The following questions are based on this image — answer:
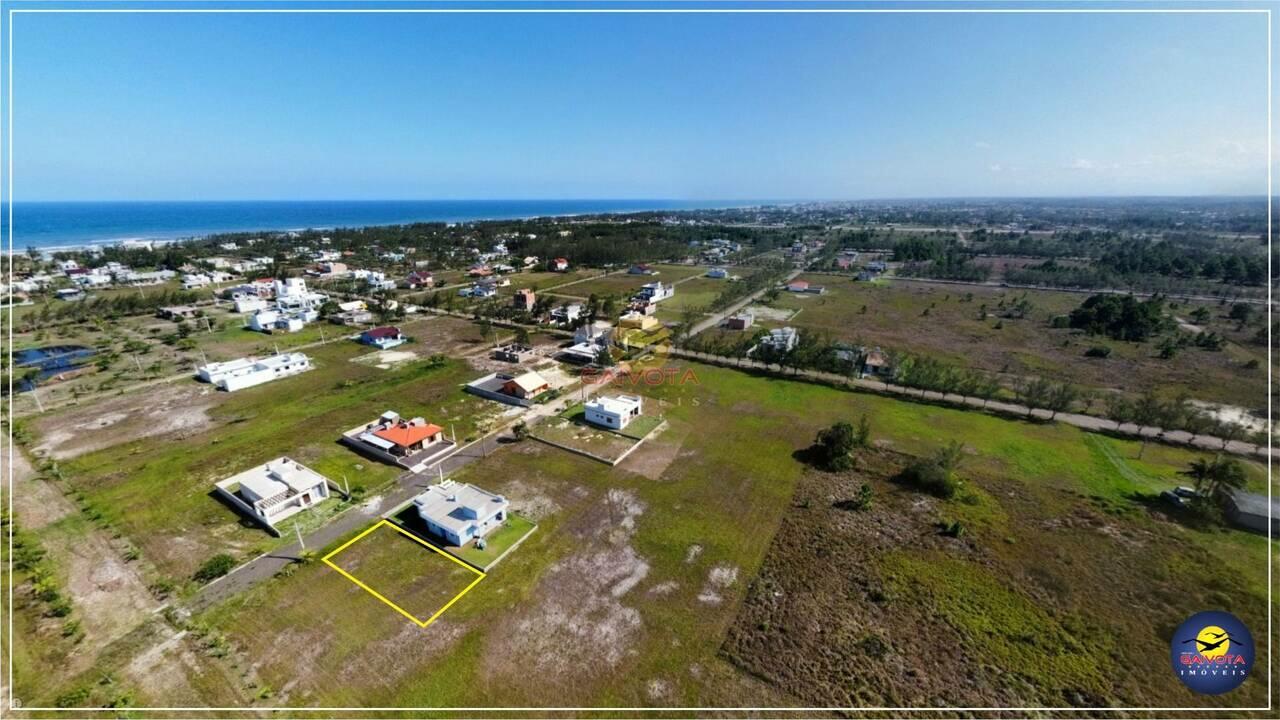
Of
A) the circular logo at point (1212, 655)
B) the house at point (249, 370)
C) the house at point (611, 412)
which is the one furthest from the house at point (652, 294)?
the circular logo at point (1212, 655)

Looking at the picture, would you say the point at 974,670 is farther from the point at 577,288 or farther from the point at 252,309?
the point at 252,309

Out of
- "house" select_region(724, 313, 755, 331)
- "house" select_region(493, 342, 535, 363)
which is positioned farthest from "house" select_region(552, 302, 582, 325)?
"house" select_region(724, 313, 755, 331)

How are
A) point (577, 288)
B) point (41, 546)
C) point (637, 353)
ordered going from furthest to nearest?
point (577, 288)
point (637, 353)
point (41, 546)

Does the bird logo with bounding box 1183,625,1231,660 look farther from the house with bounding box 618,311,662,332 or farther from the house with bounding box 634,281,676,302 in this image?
the house with bounding box 634,281,676,302

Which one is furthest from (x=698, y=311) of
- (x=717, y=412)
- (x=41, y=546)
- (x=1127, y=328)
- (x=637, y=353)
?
(x=41, y=546)

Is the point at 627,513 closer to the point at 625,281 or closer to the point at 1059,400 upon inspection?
the point at 1059,400

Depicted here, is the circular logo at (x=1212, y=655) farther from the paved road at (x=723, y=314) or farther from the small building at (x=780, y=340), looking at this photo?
the paved road at (x=723, y=314)
